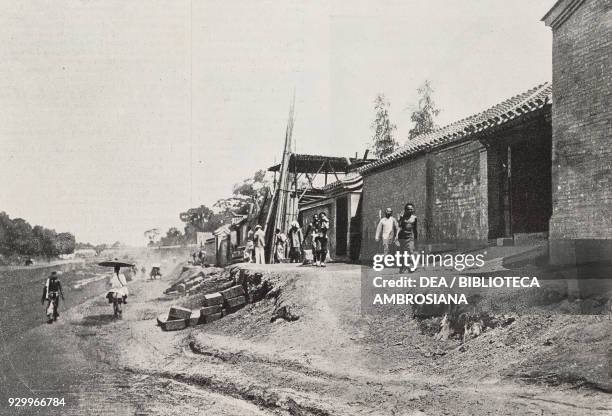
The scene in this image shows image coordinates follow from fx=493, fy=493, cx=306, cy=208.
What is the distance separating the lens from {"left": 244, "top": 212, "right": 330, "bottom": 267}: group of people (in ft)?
43.3

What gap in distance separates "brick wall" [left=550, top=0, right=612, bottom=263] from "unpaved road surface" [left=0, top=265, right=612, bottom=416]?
126 inches

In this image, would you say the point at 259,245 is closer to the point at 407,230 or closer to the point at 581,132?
the point at 407,230

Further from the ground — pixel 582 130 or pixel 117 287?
pixel 582 130

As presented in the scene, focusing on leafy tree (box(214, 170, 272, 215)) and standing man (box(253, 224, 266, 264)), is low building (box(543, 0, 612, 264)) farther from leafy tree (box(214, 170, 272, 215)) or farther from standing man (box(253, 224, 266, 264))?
leafy tree (box(214, 170, 272, 215))

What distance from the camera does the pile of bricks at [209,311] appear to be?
11.2 metres

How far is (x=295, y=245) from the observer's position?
1599 cm

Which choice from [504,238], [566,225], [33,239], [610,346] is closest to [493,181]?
[504,238]

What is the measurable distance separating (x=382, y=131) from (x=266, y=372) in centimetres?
1778

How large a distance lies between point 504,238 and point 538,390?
569 cm

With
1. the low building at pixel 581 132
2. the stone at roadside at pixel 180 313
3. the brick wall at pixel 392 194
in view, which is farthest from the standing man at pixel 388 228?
the stone at roadside at pixel 180 313

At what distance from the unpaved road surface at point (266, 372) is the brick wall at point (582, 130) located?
3.21 meters

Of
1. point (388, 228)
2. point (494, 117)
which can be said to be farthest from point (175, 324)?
point (494, 117)

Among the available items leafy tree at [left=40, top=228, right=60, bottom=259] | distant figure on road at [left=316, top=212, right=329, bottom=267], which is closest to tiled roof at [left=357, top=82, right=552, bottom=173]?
distant figure on road at [left=316, top=212, right=329, bottom=267]

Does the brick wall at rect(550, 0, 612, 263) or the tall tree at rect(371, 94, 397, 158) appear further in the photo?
the tall tree at rect(371, 94, 397, 158)
